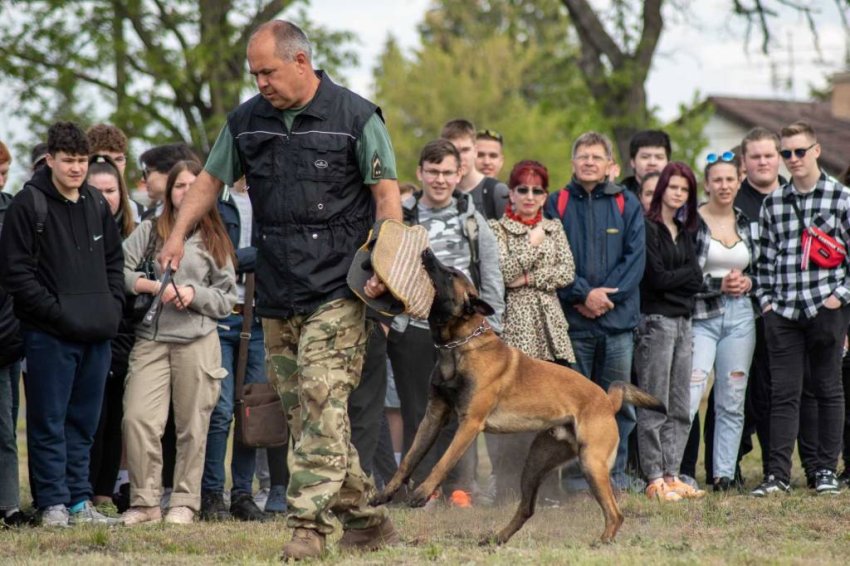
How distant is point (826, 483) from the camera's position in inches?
366

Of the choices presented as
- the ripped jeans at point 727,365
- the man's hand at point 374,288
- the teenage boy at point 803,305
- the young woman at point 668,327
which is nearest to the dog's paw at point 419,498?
the man's hand at point 374,288

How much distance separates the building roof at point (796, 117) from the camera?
128 ft

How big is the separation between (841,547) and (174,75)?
60.0ft

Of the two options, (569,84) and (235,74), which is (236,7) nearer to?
(235,74)

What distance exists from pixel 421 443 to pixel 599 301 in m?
2.96

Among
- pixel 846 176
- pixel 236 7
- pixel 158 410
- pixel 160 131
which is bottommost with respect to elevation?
pixel 158 410

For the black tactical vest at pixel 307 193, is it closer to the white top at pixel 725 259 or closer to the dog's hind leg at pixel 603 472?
the dog's hind leg at pixel 603 472

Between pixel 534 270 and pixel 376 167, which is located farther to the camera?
pixel 534 270

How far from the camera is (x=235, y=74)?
76.4 ft

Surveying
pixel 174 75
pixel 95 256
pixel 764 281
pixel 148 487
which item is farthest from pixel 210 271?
pixel 174 75

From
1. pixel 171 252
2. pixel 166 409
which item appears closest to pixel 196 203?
pixel 171 252

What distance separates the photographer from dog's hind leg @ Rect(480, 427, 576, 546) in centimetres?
717

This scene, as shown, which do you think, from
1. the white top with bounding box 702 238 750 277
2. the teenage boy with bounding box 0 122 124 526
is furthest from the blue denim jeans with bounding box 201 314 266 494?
the white top with bounding box 702 238 750 277

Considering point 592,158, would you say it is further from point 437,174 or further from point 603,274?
point 437,174
